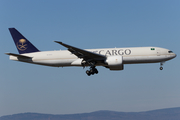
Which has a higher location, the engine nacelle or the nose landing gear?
the engine nacelle

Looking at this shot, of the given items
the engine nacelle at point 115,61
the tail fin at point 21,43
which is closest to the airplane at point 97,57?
the engine nacelle at point 115,61

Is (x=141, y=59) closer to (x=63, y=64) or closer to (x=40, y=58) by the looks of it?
(x=63, y=64)

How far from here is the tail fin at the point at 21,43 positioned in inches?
1421

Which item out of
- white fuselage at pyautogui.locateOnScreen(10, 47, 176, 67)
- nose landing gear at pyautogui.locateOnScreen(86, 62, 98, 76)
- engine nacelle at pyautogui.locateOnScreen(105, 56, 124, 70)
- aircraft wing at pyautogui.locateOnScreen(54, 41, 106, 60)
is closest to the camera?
aircraft wing at pyautogui.locateOnScreen(54, 41, 106, 60)

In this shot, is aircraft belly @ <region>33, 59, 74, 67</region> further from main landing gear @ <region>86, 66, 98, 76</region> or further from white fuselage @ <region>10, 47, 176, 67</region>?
main landing gear @ <region>86, 66, 98, 76</region>

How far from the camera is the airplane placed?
31.0m

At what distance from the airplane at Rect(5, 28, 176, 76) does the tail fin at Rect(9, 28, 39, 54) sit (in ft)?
3.37

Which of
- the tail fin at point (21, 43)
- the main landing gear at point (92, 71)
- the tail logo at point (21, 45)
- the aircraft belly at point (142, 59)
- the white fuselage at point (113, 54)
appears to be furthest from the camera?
the tail logo at point (21, 45)

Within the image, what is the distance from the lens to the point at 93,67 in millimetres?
33188

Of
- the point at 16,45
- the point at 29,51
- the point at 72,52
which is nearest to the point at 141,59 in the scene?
the point at 72,52

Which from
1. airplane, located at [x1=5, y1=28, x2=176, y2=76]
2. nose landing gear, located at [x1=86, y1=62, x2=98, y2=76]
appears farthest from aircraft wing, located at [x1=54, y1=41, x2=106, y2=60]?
nose landing gear, located at [x1=86, y1=62, x2=98, y2=76]

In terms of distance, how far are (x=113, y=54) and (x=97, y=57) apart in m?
2.18

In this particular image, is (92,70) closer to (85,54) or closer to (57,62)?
(85,54)

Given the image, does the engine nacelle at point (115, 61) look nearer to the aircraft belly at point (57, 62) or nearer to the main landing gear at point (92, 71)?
the main landing gear at point (92, 71)
